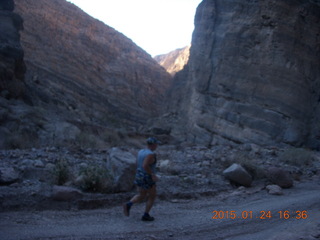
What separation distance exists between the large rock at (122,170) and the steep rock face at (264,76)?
9.17 meters

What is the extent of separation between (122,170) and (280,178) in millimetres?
3807

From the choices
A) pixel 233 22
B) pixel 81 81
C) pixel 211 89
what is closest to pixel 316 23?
pixel 233 22

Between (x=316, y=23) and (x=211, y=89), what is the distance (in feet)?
18.3

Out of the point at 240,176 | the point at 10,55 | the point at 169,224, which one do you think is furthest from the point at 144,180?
the point at 10,55

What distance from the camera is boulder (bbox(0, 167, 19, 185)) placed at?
5953mm

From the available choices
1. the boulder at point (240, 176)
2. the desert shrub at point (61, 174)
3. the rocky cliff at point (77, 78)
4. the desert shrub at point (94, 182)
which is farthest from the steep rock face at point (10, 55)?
the boulder at point (240, 176)

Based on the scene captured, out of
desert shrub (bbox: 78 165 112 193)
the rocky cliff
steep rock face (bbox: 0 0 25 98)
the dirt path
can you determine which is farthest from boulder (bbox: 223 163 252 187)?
steep rock face (bbox: 0 0 25 98)

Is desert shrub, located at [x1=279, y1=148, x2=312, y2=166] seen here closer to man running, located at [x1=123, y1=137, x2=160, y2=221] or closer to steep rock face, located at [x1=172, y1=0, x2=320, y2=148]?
steep rock face, located at [x1=172, y1=0, x2=320, y2=148]

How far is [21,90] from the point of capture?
17.9 meters

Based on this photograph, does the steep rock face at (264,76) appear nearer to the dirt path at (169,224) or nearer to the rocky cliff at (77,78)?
the rocky cliff at (77,78)

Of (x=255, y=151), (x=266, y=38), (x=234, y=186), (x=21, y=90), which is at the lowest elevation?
(x=234, y=186)

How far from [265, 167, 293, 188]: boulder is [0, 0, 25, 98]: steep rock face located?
13386 millimetres

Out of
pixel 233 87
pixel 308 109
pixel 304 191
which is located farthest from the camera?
pixel 233 87

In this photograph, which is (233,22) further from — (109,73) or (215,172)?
(109,73)
